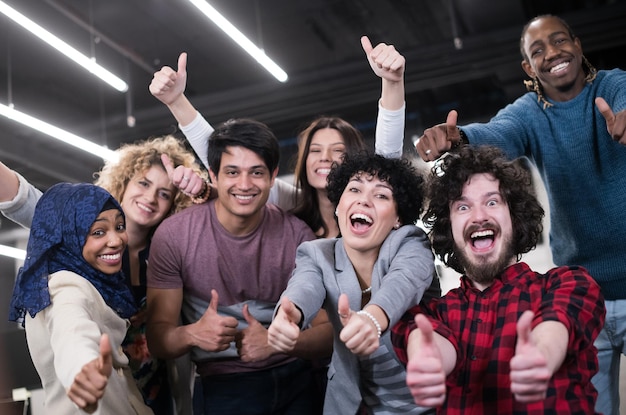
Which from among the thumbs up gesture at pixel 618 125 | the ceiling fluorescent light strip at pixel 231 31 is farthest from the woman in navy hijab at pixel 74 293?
the ceiling fluorescent light strip at pixel 231 31

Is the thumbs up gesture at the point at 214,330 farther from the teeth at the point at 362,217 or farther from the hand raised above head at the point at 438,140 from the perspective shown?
the hand raised above head at the point at 438,140

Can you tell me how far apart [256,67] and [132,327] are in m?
6.87

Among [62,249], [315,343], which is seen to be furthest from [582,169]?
[62,249]

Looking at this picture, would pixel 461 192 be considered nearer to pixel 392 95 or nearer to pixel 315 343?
pixel 392 95

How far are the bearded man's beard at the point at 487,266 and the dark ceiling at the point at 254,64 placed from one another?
17.8ft

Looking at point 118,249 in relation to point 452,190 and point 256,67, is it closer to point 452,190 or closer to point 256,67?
point 452,190

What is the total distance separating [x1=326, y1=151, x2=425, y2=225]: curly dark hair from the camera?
101 inches

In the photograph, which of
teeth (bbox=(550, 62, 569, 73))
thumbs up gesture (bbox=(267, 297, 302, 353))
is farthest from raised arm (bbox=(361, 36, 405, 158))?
thumbs up gesture (bbox=(267, 297, 302, 353))

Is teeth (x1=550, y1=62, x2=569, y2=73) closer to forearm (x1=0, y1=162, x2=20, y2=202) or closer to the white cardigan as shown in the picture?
the white cardigan

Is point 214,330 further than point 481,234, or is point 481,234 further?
point 214,330

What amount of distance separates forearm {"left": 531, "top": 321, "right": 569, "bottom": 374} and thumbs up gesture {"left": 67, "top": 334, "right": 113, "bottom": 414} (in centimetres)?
111

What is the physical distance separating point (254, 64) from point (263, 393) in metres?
7.10

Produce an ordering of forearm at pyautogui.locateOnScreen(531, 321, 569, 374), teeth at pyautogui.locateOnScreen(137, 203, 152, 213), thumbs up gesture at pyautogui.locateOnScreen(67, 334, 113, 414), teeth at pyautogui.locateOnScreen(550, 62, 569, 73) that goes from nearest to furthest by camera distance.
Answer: forearm at pyautogui.locateOnScreen(531, 321, 569, 374) → thumbs up gesture at pyautogui.locateOnScreen(67, 334, 113, 414) → teeth at pyautogui.locateOnScreen(550, 62, 569, 73) → teeth at pyautogui.locateOnScreen(137, 203, 152, 213)

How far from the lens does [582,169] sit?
2852 mm
